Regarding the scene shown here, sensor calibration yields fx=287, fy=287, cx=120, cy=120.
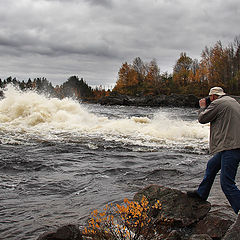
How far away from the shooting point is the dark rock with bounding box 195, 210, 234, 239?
14.7 ft

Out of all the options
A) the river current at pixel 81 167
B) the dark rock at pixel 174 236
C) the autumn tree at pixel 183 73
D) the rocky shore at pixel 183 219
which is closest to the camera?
the rocky shore at pixel 183 219

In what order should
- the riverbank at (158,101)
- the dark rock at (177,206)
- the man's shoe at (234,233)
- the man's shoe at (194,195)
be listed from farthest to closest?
1. the riverbank at (158,101)
2. the man's shoe at (194,195)
3. the dark rock at (177,206)
4. the man's shoe at (234,233)

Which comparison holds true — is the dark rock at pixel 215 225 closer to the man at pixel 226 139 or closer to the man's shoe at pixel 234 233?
the man at pixel 226 139

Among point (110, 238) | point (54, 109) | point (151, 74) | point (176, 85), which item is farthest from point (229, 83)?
point (110, 238)

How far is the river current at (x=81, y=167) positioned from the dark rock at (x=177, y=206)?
963 mm

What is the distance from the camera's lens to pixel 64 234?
410 cm

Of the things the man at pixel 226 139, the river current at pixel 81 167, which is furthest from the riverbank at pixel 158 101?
the man at pixel 226 139

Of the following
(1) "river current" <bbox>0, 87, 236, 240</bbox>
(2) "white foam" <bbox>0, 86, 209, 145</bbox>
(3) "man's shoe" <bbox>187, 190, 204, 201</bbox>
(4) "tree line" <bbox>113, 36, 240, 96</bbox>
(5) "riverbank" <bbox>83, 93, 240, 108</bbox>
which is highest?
(4) "tree line" <bbox>113, 36, 240, 96</bbox>

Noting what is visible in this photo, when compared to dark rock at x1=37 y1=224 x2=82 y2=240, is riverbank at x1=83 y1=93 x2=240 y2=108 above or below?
above

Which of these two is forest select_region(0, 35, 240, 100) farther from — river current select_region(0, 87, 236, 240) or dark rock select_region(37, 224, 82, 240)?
dark rock select_region(37, 224, 82, 240)

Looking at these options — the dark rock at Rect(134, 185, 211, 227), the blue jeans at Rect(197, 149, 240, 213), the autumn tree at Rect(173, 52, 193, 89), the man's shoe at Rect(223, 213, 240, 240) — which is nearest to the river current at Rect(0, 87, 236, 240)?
the dark rock at Rect(134, 185, 211, 227)

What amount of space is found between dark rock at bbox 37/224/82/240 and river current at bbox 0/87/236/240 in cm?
89

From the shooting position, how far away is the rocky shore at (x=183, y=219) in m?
4.17

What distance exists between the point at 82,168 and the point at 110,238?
18.9 feet
